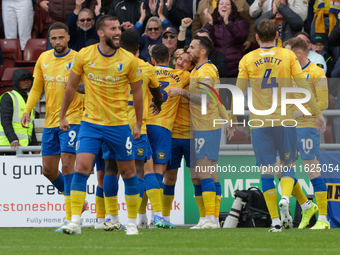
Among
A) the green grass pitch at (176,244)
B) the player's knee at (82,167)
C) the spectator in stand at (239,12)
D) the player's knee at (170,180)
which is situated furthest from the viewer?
the spectator in stand at (239,12)

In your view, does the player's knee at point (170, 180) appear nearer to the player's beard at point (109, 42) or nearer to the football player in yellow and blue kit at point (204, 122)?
the football player in yellow and blue kit at point (204, 122)

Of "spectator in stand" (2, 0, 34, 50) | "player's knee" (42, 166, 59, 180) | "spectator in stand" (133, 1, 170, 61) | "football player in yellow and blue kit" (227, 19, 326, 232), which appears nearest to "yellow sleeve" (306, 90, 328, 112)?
"football player in yellow and blue kit" (227, 19, 326, 232)

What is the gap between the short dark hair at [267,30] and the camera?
652 centimetres

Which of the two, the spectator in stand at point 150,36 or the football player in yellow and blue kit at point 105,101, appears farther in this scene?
the spectator in stand at point 150,36

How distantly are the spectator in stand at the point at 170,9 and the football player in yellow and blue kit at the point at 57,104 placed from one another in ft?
16.6

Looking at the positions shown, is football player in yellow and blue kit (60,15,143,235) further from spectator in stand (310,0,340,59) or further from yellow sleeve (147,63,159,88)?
spectator in stand (310,0,340,59)

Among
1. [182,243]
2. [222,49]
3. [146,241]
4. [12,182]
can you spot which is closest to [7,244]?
[146,241]

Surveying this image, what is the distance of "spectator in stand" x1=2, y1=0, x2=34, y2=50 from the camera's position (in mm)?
12961

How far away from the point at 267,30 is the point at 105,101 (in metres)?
2.13

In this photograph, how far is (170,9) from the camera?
1209 centimetres

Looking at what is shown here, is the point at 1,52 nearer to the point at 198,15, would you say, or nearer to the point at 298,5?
the point at 198,15

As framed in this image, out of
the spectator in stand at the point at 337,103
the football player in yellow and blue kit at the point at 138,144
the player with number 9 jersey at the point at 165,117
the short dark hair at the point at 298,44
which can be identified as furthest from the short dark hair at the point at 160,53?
the spectator in stand at the point at 337,103

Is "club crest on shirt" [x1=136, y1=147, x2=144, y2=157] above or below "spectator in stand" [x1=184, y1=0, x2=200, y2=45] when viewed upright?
below

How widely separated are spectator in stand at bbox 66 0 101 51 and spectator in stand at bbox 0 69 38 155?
212 cm
